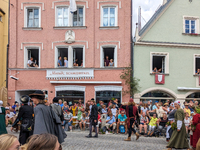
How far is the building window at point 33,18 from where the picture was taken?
21.0m

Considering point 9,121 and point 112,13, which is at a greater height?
point 112,13

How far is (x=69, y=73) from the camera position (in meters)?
20.1

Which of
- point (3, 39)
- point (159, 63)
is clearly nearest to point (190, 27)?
point (159, 63)

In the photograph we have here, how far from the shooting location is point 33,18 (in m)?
21.0

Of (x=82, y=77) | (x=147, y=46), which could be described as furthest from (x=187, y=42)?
(x=82, y=77)

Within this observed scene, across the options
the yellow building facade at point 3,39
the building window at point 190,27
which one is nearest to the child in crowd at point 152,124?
the building window at point 190,27

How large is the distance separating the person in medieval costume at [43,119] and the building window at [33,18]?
16.6 m

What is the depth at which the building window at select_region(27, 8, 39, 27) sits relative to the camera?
68.8ft

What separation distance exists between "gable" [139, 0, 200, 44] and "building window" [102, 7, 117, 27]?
104 inches

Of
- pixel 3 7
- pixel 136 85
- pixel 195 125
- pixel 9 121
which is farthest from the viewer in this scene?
pixel 3 7

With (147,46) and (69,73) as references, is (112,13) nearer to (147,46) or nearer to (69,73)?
(147,46)

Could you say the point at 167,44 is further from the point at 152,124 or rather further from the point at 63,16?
the point at 63,16

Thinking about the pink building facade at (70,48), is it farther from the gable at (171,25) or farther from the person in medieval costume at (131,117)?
the person in medieval costume at (131,117)

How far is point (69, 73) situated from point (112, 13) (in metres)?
5.94
